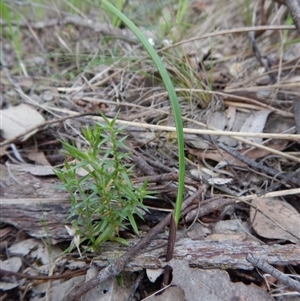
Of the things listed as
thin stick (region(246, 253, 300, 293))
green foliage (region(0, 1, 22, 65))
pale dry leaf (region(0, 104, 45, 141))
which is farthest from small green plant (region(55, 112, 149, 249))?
green foliage (region(0, 1, 22, 65))

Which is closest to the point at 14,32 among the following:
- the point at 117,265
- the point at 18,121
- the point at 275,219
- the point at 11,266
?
the point at 18,121

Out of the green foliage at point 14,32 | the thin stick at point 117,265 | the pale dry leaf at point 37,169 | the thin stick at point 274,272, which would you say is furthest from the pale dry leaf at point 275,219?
the green foliage at point 14,32

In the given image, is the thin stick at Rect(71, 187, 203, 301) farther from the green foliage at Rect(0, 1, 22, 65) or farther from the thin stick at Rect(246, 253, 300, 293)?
the green foliage at Rect(0, 1, 22, 65)

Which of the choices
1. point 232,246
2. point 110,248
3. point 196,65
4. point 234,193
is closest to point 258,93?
point 196,65

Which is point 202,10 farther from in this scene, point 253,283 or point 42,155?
point 253,283

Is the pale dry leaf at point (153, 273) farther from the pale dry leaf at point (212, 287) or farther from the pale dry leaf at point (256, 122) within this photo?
the pale dry leaf at point (256, 122)
